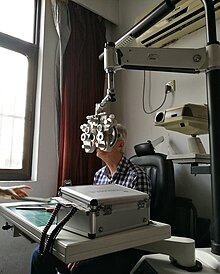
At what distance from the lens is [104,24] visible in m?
2.85

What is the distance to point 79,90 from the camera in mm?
2461

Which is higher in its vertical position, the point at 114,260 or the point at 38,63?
the point at 38,63

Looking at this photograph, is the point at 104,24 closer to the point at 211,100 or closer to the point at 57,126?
the point at 57,126

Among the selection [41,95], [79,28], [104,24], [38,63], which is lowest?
[41,95]

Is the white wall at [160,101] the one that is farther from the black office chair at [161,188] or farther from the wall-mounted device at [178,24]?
the black office chair at [161,188]

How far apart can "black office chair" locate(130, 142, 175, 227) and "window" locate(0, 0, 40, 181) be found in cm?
115

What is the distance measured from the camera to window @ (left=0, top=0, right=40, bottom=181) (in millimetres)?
2230

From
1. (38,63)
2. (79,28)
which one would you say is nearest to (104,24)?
(79,28)

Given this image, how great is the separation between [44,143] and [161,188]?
115 cm

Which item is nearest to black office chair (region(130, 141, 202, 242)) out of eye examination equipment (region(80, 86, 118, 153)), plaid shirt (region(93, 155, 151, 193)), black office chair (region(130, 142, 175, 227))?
black office chair (region(130, 142, 175, 227))

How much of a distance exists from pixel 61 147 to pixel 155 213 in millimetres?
1101

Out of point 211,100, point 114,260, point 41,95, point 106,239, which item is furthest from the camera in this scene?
point 41,95

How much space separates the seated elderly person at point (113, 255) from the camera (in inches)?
32.4

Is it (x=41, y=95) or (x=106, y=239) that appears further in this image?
(x=41, y=95)
